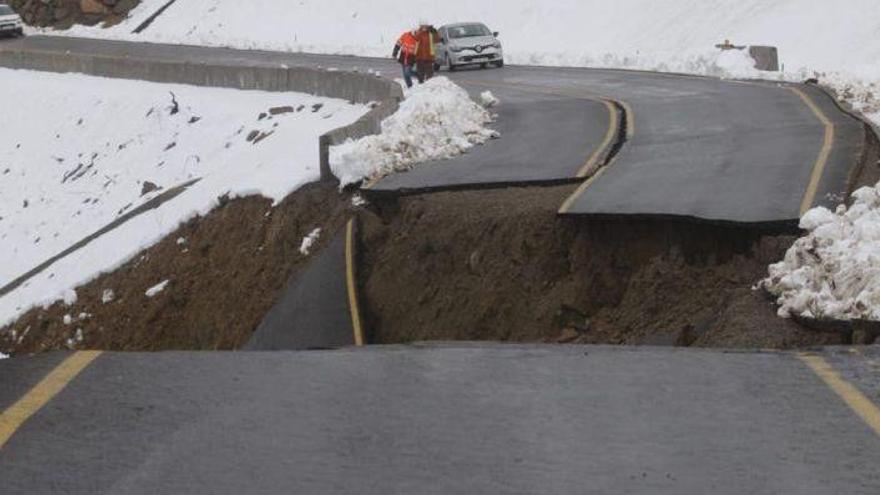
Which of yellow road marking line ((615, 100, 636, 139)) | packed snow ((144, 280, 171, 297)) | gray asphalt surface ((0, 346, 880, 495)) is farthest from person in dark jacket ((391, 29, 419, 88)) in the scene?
gray asphalt surface ((0, 346, 880, 495))

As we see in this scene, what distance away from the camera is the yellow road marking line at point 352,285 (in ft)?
52.3

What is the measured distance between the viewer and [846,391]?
23.9 feet

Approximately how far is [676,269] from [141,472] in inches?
332

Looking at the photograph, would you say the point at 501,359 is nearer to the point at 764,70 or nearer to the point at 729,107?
the point at 729,107

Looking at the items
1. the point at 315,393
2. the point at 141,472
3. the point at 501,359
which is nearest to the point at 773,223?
the point at 501,359

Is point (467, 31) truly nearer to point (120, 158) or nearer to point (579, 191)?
point (120, 158)

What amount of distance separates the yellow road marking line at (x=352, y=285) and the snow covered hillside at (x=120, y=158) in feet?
12.3

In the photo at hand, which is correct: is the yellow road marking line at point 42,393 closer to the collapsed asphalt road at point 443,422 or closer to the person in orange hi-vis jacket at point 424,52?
the collapsed asphalt road at point 443,422

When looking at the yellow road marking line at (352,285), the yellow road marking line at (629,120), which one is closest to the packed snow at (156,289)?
the yellow road marking line at (352,285)

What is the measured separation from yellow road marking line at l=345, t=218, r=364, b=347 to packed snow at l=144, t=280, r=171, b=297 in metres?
4.18

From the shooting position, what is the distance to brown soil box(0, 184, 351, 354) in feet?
62.5

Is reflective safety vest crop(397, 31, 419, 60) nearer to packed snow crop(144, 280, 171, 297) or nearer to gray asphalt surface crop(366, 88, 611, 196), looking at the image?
gray asphalt surface crop(366, 88, 611, 196)

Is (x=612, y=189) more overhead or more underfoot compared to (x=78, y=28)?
more overhead

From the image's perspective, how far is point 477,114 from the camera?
937 inches
